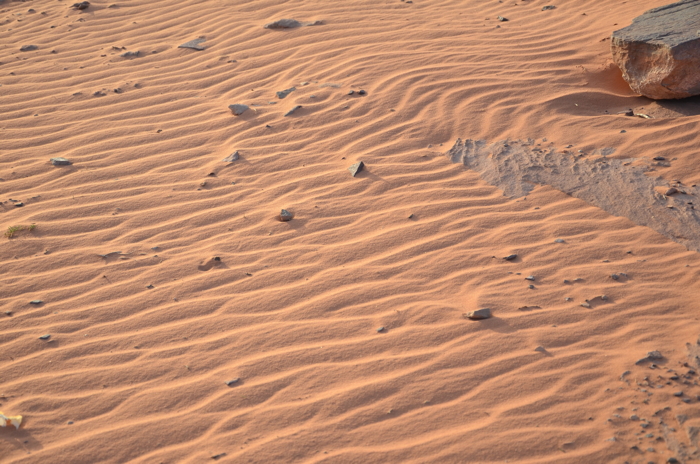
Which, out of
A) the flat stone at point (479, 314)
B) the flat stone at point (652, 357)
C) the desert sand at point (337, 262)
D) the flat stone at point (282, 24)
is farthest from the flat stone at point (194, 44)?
the flat stone at point (652, 357)

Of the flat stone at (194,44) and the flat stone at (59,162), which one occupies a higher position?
the flat stone at (194,44)

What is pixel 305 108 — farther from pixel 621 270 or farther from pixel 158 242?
pixel 621 270

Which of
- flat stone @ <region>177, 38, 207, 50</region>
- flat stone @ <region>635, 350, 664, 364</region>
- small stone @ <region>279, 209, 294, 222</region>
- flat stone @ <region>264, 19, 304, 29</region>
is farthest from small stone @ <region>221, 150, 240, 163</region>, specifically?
flat stone @ <region>635, 350, 664, 364</region>

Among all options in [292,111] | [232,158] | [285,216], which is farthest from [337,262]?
[292,111]

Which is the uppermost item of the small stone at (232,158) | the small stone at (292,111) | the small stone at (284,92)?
the small stone at (284,92)

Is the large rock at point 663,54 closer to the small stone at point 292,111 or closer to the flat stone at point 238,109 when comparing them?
the small stone at point 292,111
